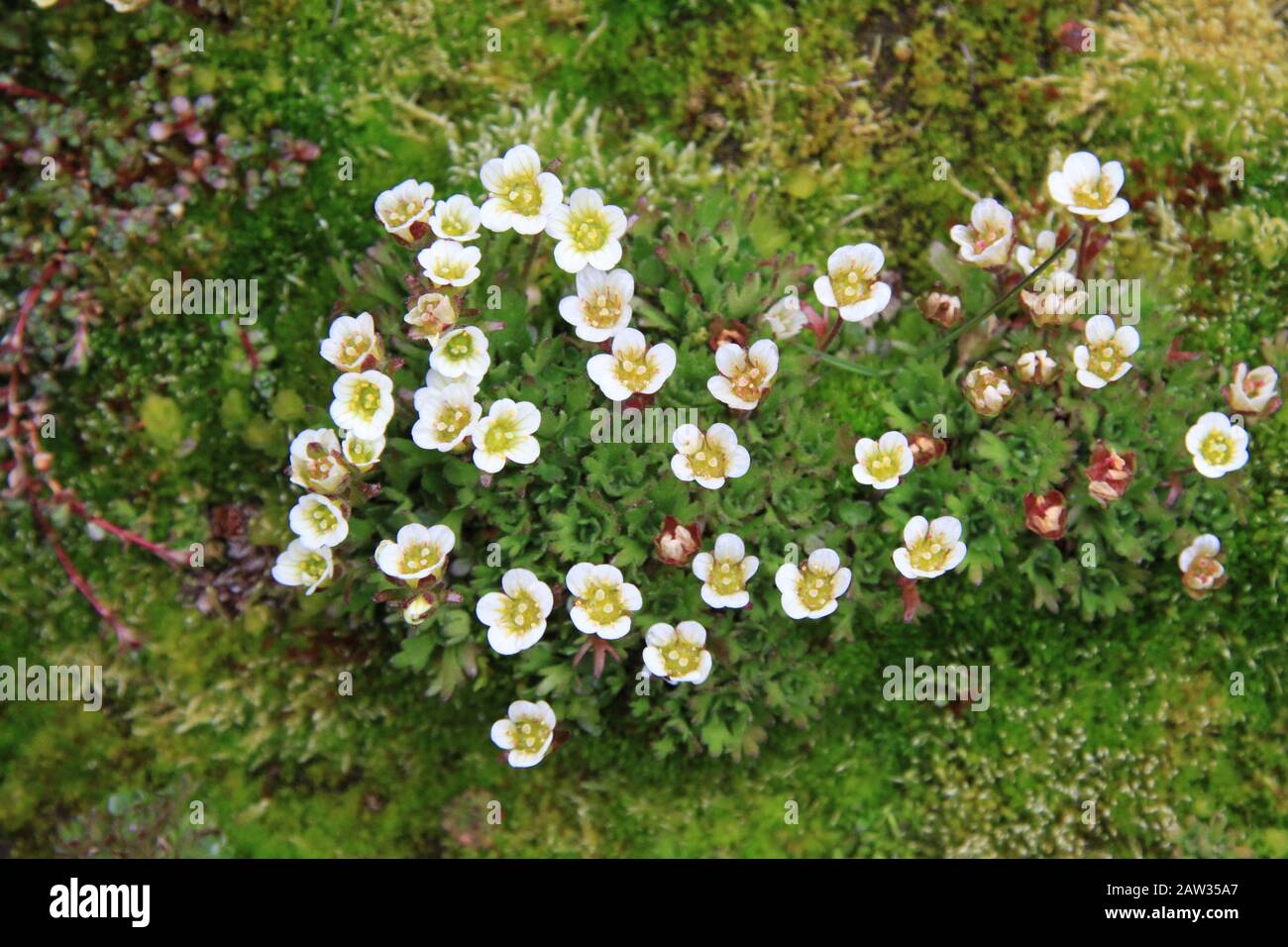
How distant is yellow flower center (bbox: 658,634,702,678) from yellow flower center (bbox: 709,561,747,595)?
24 centimetres

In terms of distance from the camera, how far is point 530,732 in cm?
414

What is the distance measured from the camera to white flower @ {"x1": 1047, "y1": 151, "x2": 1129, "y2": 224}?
160 inches

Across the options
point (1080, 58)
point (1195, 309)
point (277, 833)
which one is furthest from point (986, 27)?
point (277, 833)

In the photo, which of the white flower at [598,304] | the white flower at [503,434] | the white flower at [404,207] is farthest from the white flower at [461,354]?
the white flower at [404,207]

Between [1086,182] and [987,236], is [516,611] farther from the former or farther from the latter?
[1086,182]

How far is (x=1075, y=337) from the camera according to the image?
437 centimetres

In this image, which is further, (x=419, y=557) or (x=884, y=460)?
(x=884, y=460)

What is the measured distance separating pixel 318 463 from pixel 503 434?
71 centimetres

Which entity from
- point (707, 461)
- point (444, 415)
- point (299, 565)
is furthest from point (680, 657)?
point (299, 565)

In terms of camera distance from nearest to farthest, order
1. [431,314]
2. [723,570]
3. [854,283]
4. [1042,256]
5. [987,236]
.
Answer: [431,314]
[723,570]
[854,283]
[987,236]
[1042,256]

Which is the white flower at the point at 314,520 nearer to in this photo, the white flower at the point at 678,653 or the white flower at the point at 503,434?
the white flower at the point at 503,434

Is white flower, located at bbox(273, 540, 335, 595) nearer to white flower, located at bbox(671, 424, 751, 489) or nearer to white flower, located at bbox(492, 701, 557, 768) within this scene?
white flower, located at bbox(492, 701, 557, 768)

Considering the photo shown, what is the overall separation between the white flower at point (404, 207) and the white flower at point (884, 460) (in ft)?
6.20

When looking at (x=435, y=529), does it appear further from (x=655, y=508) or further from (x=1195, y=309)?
(x=1195, y=309)
